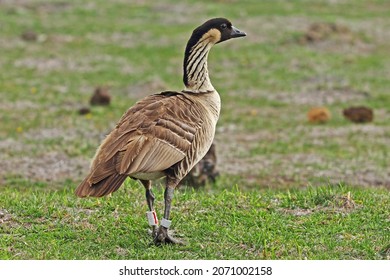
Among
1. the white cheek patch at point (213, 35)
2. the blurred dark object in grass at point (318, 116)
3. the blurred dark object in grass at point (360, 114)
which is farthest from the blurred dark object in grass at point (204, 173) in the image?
the blurred dark object in grass at point (360, 114)

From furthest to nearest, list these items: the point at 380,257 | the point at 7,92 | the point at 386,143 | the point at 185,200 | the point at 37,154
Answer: the point at 7,92 < the point at 386,143 < the point at 37,154 < the point at 185,200 < the point at 380,257

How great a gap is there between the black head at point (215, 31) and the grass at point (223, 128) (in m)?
1.86

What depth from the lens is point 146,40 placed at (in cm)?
2678

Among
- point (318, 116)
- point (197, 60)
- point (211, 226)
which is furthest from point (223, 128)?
point (197, 60)

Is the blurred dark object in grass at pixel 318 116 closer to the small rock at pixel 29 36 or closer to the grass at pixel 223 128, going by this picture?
the grass at pixel 223 128

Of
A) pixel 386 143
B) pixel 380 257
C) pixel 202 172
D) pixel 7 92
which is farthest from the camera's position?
pixel 7 92

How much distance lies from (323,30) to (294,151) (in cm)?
1269

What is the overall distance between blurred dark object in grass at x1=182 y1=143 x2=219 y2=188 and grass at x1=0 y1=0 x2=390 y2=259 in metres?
0.18

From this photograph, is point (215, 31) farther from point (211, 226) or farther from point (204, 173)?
point (204, 173)

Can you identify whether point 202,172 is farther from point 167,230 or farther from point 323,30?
point 323,30

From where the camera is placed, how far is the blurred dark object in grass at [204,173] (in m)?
12.2

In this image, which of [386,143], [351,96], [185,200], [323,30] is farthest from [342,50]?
[185,200]

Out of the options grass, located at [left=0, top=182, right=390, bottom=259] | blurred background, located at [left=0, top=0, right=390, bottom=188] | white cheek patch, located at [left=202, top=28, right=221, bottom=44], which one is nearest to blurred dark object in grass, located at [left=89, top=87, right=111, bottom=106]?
blurred background, located at [left=0, top=0, right=390, bottom=188]

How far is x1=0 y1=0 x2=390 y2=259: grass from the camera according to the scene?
7801 mm
